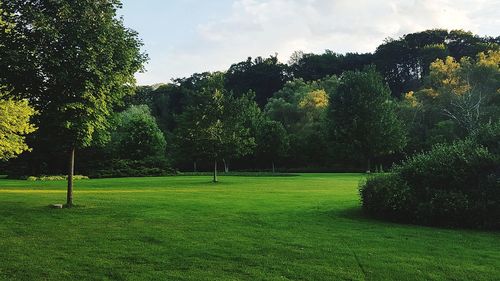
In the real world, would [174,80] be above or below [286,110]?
above

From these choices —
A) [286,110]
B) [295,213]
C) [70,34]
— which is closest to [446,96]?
[286,110]

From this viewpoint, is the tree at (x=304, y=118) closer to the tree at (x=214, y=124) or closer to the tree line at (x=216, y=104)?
the tree line at (x=216, y=104)

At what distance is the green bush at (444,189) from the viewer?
15.5 meters

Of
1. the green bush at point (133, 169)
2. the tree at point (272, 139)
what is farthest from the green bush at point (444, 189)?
the tree at point (272, 139)

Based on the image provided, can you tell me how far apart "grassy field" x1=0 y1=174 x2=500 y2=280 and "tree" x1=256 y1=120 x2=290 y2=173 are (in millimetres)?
53164

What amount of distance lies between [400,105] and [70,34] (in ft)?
208

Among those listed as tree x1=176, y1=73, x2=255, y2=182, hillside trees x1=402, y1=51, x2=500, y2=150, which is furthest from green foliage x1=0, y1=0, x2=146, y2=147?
hillside trees x1=402, y1=51, x2=500, y2=150

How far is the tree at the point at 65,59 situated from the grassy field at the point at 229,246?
378 cm

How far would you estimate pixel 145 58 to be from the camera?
64.6 feet

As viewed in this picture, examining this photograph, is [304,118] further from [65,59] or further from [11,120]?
[65,59]

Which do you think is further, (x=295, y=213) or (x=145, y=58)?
(x=145, y=58)

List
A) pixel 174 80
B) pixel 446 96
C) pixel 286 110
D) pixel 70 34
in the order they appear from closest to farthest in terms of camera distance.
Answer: pixel 70 34 < pixel 446 96 < pixel 286 110 < pixel 174 80

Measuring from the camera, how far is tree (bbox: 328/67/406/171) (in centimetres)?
6331

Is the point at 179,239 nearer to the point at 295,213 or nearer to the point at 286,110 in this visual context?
the point at 295,213
